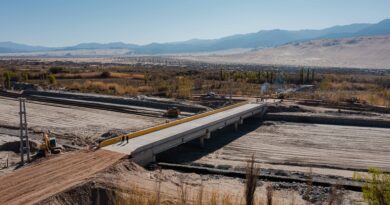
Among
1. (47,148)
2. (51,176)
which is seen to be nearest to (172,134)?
(47,148)

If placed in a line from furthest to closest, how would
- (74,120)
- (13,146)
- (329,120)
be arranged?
(329,120) < (74,120) < (13,146)

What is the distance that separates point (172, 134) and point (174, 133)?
0.24 m

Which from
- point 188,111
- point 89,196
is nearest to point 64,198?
point 89,196

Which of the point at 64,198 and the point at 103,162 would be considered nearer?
the point at 64,198

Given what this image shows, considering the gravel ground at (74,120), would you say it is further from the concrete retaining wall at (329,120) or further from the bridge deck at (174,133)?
the concrete retaining wall at (329,120)

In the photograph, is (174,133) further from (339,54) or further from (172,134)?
(339,54)

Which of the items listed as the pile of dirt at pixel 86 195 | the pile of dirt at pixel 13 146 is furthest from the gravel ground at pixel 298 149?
the pile of dirt at pixel 86 195

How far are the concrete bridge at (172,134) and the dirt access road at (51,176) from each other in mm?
892

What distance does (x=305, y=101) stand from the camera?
98.1 feet

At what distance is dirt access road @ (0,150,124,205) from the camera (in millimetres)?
9715

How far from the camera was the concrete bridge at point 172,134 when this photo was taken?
46.2 feet

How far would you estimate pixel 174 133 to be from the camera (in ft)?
54.5

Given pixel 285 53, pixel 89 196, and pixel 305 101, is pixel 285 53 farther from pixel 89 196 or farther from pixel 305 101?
pixel 89 196

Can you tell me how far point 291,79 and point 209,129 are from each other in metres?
34.5
